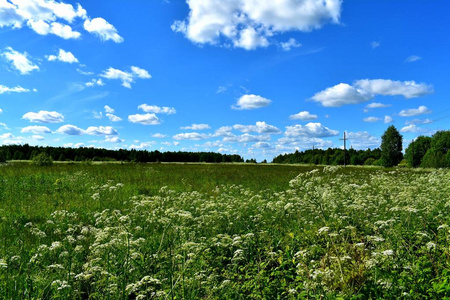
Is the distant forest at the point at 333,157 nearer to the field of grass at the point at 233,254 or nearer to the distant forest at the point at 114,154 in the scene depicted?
the distant forest at the point at 114,154

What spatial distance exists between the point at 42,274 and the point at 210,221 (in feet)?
11.5

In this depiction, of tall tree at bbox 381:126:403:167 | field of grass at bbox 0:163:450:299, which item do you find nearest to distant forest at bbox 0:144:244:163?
tall tree at bbox 381:126:403:167

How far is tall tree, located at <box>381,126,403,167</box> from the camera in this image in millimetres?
74812

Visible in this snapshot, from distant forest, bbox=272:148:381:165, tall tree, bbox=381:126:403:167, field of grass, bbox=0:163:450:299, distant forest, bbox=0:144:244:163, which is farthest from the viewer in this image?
distant forest, bbox=272:148:381:165

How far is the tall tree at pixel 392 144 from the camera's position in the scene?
7481 centimetres

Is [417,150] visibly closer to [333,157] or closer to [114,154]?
[333,157]

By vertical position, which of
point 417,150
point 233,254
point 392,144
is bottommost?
point 233,254

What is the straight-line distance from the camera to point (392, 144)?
76.6m

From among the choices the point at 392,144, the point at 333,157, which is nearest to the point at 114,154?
the point at 333,157

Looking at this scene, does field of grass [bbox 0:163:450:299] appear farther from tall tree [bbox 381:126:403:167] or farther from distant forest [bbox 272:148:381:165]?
distant forest [bbox 272:148:381:165]

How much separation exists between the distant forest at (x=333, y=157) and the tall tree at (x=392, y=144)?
26.8 ft

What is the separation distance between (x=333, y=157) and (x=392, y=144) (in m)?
22.6

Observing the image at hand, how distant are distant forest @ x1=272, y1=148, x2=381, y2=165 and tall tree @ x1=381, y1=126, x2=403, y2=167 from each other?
8.17m

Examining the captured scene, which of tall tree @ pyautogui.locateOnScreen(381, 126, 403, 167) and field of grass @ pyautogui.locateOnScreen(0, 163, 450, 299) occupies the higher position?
tall tree @ pyautogui.locateOnScreen(381, 126, 403, 167)
